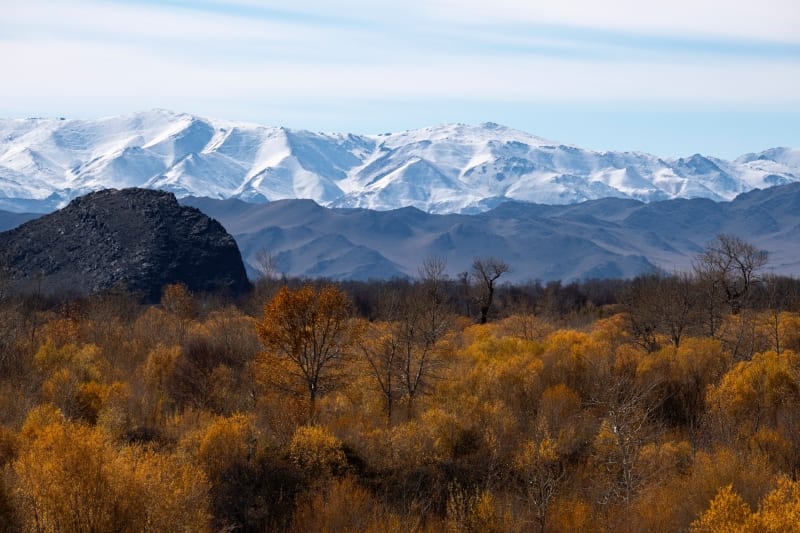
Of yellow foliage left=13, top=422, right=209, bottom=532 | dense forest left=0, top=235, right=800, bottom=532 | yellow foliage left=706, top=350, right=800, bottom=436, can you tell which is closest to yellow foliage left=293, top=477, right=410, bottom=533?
dense forest left=0, top=235, right=800, bottom=532

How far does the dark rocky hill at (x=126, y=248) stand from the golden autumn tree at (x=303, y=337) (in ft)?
267

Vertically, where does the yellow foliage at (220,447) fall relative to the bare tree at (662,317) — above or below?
below

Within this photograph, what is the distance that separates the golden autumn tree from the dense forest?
0.12 m

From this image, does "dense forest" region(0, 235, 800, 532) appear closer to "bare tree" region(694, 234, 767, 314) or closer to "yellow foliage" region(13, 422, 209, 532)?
"yellow foliage" region(13, 422, 209, 532)

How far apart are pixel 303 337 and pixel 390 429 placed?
7.57m

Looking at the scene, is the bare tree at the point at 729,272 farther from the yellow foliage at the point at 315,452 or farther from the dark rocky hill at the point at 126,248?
the dark rocky hill at the point at 126,248

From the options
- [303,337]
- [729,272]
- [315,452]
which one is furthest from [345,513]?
[729,272]

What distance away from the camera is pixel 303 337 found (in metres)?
45.9

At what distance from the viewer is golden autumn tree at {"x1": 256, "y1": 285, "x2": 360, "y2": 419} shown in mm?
45156

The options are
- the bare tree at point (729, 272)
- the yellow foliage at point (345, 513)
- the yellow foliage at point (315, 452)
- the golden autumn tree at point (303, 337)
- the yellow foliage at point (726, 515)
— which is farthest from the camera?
the bare tree at point (729, 272)

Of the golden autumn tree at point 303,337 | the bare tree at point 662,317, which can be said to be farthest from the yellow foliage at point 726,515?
the bare tree at point 662,317

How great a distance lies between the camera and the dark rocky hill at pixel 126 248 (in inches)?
4929

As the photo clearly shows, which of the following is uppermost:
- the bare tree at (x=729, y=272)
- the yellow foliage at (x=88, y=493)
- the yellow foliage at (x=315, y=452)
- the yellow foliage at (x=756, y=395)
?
the bare tree at (x=729, y=272)

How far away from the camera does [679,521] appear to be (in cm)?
3048
